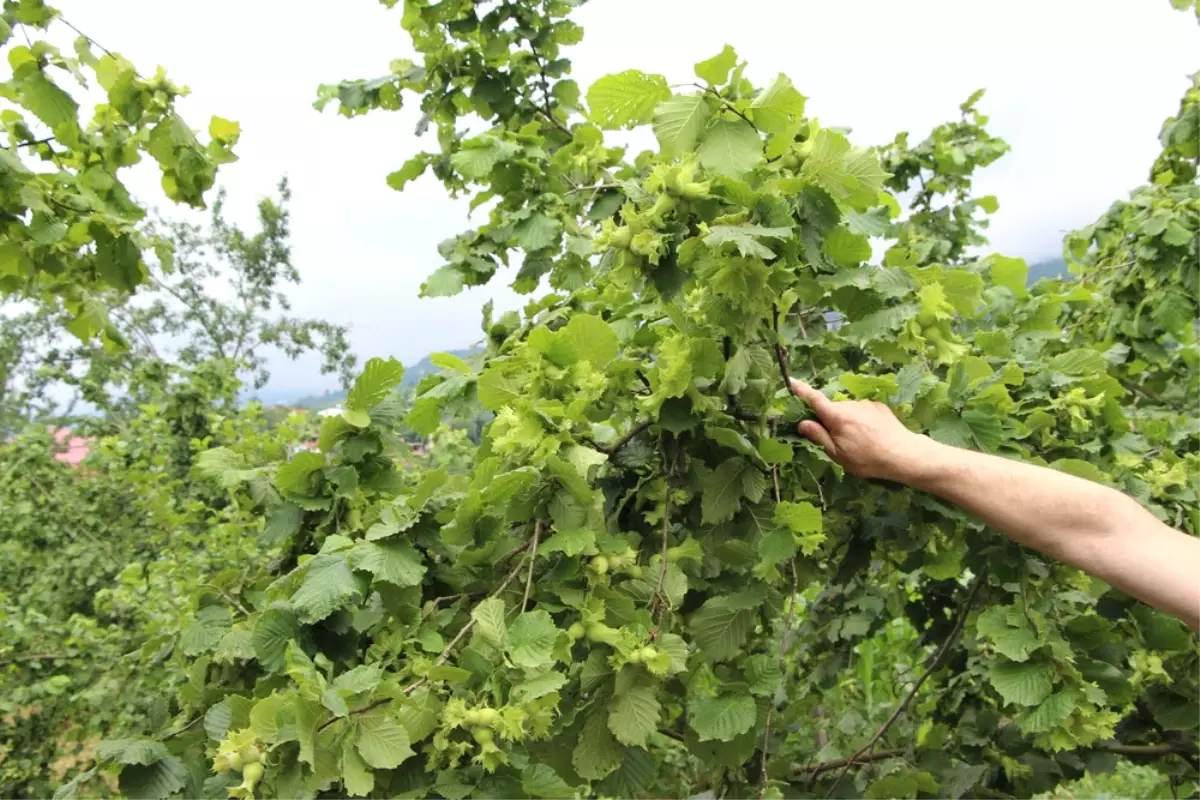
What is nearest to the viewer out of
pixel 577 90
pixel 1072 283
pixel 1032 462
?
pixel 1032 462

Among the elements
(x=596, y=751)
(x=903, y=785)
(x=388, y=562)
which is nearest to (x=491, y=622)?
(x=388, y=562)

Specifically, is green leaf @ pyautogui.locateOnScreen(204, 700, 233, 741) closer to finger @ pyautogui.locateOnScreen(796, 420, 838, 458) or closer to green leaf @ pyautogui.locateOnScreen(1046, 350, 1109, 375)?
finger @ pyautogui.locateOnScreen(796, 420, 838, 458)

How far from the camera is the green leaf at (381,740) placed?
82 centimetres

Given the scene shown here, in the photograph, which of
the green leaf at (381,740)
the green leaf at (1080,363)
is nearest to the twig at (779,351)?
the green leaf at (1080,363)

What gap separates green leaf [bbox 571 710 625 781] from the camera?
1.07m

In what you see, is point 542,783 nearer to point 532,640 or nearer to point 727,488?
point 532,640

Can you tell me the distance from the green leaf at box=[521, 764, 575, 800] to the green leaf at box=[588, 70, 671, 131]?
92 cm

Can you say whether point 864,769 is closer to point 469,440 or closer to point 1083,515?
point 1083,515

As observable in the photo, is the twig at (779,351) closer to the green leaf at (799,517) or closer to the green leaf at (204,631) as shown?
the green leaf at (799,517)

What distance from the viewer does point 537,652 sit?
3.01 feet

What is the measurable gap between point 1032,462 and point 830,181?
2.37ft

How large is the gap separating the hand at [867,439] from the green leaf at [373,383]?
75 centimetres

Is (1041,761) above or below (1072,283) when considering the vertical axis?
below

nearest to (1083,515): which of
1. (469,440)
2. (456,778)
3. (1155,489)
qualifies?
(1155,489)
